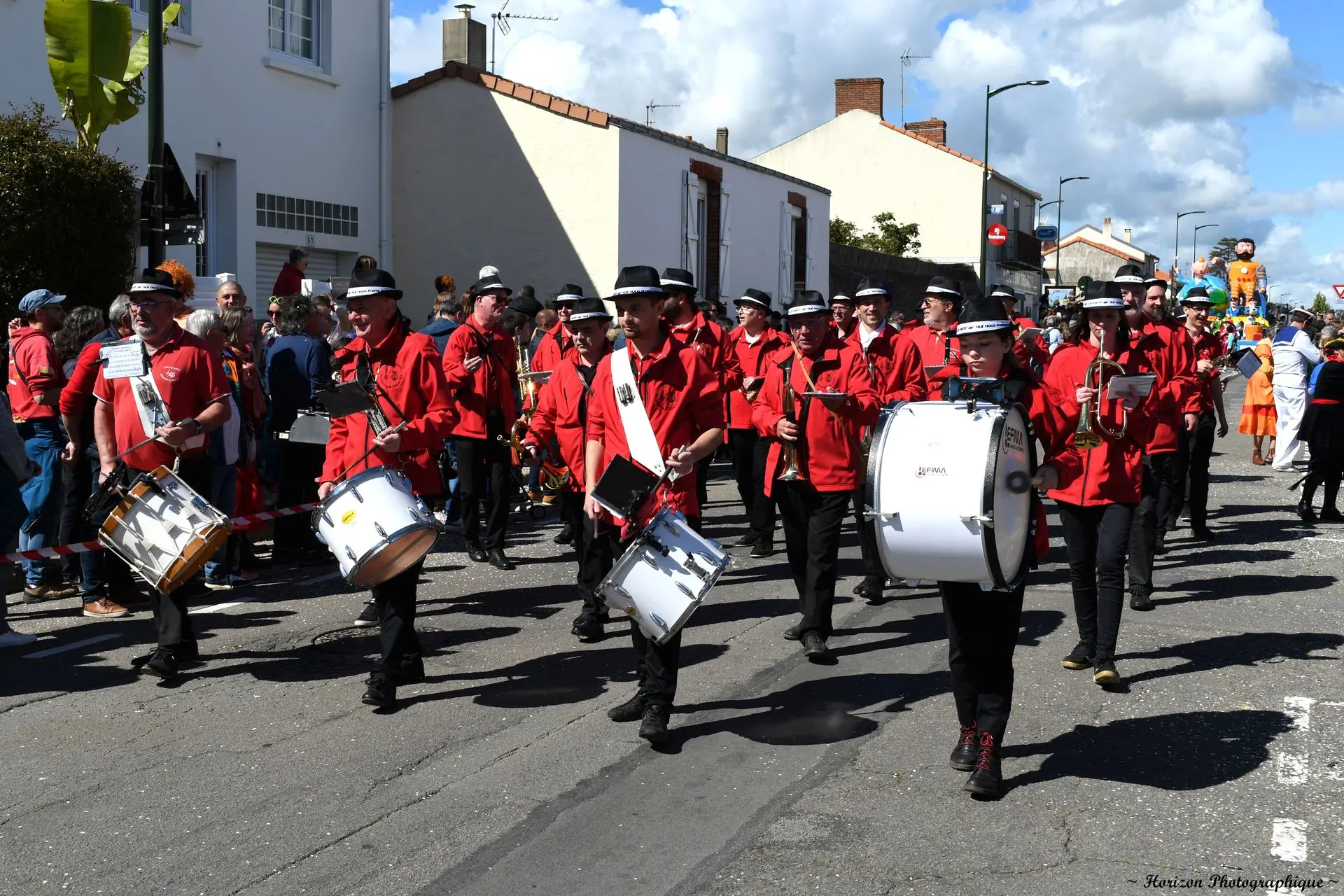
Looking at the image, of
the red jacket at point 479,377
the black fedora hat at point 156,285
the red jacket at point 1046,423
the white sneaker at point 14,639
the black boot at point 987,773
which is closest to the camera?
the black boot at point 987,773

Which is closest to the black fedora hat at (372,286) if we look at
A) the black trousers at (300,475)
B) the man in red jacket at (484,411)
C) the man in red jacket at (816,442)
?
the man in red jacket at (816,442)

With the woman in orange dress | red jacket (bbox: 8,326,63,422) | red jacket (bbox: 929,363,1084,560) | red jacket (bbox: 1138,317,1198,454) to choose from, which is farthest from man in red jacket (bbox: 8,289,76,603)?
the woman in orange dress

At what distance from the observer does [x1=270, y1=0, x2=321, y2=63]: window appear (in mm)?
19516

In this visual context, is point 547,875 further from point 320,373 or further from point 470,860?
point 320,373

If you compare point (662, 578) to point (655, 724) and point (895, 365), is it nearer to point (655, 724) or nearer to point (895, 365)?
point (655, 724)

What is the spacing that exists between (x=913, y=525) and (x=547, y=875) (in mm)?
1802

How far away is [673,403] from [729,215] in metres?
21.6

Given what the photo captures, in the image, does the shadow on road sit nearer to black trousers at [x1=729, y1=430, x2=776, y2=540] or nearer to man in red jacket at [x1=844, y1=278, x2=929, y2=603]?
man in red jacket at [x1=844, y1=278, x2=929, y2=603]

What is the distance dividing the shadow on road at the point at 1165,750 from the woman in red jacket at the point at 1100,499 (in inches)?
28.3

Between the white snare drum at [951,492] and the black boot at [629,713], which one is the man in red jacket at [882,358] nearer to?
the black boot at [629,713]

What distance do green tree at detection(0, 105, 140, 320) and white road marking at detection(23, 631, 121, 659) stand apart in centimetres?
545

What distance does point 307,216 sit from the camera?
20.4 metres

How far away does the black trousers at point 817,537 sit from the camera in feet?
24.5

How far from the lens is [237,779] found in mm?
5500
